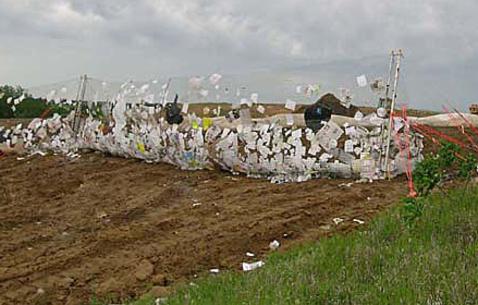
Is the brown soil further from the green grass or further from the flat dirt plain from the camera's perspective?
the green grass

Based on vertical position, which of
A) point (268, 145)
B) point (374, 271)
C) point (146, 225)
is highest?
point (268, 145)

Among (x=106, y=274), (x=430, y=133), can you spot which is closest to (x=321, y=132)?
(x=430, y=133)

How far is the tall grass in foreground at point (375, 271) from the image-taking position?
3570 mm

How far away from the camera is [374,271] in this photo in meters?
4.02

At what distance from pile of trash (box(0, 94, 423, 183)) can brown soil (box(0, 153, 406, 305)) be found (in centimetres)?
32

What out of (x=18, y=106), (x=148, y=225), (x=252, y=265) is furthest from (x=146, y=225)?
(x=18, y=106)

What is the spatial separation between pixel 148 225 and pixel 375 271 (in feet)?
9.85

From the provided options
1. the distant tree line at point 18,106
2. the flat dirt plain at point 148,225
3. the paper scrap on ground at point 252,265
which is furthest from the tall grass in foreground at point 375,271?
the distant tree line at point 18,106

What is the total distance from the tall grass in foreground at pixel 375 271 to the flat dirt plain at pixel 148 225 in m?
0.62

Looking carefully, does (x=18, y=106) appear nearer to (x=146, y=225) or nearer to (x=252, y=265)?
(x=146, y=225)

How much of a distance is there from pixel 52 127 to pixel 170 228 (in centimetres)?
797

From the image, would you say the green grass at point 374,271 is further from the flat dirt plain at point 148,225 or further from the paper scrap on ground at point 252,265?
the flat dirt plain at point 148,225

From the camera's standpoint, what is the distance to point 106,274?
17.0ft

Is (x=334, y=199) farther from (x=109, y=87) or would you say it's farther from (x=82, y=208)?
(x=109, y=87)
